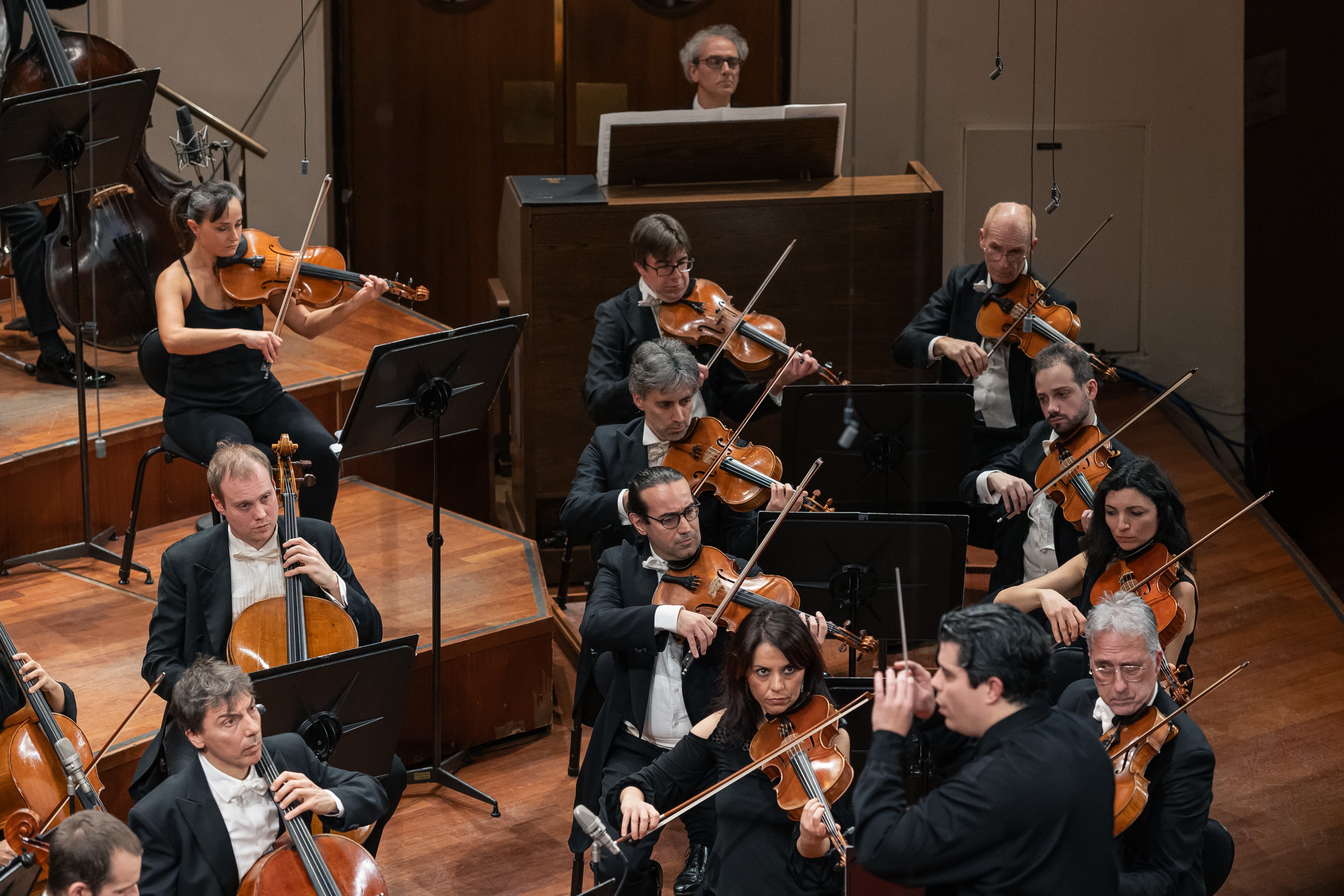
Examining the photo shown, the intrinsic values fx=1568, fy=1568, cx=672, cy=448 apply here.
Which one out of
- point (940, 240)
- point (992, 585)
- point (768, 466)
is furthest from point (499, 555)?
point (940, 240)

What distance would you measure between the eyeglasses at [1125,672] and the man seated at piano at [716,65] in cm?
211

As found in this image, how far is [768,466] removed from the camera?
9.82ft

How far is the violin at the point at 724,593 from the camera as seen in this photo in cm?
255

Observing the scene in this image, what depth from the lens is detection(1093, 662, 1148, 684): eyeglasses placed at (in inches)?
86.6

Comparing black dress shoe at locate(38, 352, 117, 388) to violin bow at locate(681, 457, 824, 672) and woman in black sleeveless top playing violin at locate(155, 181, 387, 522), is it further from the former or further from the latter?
violin bow at locate(681, 457, 824, 672)

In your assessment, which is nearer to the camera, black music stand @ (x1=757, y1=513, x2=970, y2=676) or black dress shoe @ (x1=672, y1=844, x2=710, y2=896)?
black music stand @ (x1=757, y1=513, x2=970, y2=676)

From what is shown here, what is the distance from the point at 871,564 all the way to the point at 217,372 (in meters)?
1.45

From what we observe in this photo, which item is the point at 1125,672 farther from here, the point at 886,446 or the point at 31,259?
the point at 31,259

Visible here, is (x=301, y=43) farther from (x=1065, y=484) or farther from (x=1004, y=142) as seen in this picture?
(x=1004, y=142)

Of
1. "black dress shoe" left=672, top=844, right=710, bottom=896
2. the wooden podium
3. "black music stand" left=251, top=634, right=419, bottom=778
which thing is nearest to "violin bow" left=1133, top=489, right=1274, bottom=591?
"black dress shoe" left=672, top=844, right=710, bottom=896

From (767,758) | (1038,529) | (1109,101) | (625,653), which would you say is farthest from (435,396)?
(1109,101)

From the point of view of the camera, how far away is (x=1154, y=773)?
2.22 meters

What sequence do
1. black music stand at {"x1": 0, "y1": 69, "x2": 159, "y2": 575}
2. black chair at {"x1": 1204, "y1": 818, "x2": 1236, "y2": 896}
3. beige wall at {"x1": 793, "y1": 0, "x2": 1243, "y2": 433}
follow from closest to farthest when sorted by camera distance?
beige wall at {"x1": 793, "y1": 0, "x2": 1243, "y2": 433} → black chair at {"x1": 1204, "y1": 818, "x2": 1236, "y2": 896} → black music stand at {"x1": 0, "y1": 69, "x2": 159, "y2": 575}

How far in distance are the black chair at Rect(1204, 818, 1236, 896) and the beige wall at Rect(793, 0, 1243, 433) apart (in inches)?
32.2
